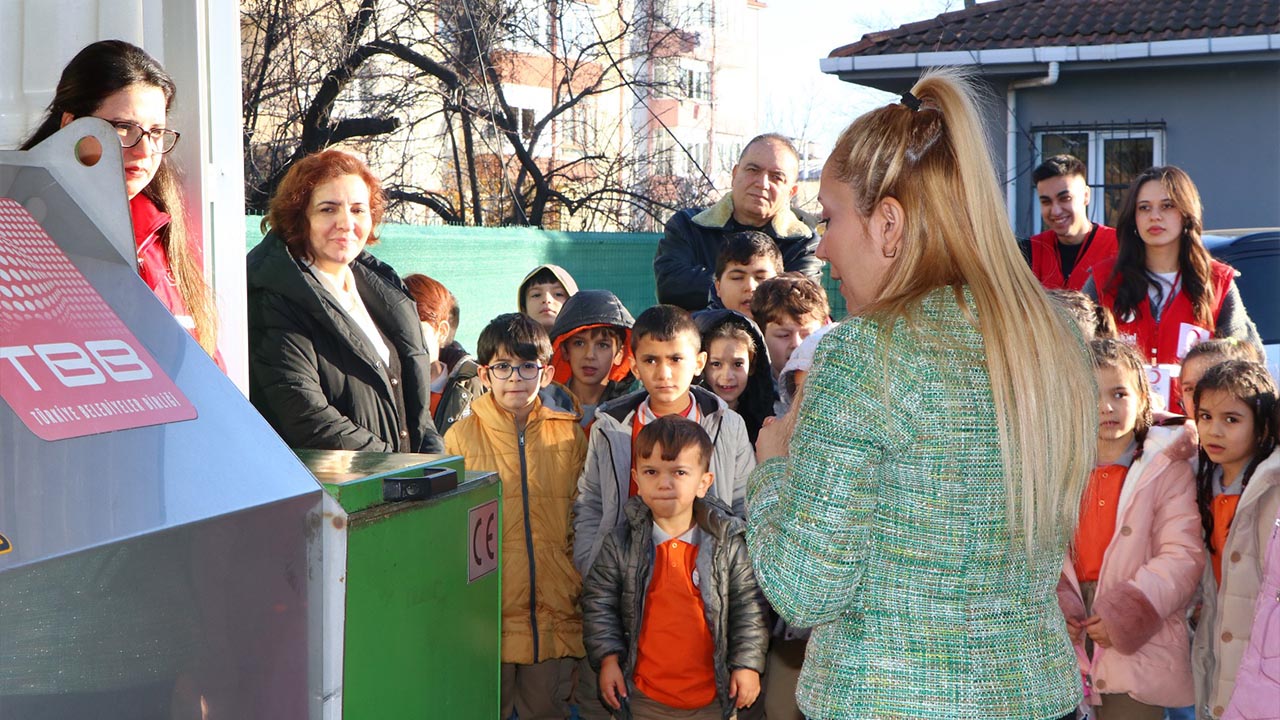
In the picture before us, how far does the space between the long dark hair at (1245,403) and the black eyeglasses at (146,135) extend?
3.16 meters

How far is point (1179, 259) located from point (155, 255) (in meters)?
4.04

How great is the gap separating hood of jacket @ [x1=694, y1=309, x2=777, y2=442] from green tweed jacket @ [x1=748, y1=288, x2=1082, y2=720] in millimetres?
2850

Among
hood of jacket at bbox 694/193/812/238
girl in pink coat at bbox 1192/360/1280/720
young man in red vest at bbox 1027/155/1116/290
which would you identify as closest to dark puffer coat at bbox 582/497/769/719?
girl in pink coat at bbox 1192/360/1280/720

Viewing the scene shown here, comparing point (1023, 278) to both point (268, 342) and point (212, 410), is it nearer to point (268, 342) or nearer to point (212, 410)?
point (212, 410)

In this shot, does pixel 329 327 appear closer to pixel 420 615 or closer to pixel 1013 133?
pixel 420 615

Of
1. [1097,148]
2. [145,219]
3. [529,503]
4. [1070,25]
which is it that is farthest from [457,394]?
[1070,25]

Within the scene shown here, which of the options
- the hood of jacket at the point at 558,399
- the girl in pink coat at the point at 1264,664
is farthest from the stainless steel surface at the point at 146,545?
the hood of jacket at the point at 558,399

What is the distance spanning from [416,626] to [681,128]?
2790 centimetres

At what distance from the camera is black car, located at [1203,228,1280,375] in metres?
6.65

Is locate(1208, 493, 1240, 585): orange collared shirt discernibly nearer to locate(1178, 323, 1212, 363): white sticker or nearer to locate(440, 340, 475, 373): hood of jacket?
locate(1178, 323, 1212, 363): white sticker

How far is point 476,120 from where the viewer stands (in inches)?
509

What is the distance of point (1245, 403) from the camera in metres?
3.78

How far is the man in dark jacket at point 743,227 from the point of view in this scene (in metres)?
5.20

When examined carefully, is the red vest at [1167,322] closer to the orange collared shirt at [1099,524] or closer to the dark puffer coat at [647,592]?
the orange collared shirt at [1099,524]
